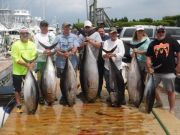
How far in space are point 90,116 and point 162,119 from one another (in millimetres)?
1229

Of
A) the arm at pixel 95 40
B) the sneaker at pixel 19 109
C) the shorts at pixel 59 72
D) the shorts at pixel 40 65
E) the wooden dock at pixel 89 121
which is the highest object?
the arm at pixel 95 40

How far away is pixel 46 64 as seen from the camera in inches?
328

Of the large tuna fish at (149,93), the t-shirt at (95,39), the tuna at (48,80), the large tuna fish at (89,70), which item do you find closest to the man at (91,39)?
the t-shirt at (95,39)

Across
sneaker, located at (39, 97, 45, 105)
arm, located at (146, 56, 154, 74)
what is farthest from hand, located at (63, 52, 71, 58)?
arm, located at (146, 56, 154, 74)

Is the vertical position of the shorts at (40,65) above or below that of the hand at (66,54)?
below

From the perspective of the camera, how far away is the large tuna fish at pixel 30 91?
7844 millimetres

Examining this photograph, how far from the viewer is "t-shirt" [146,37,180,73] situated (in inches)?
317

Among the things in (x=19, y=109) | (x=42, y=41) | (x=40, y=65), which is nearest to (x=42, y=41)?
(x=42, y=41)

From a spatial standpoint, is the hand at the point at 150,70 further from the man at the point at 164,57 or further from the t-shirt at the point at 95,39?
the t-shirt at the point at 95,39

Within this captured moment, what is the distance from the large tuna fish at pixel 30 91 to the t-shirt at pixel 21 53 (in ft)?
0.93

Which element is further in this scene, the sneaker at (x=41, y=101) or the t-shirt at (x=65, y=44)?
the sneaker at (x=41, y=101)

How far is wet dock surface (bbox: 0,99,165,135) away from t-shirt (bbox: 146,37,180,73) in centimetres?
91

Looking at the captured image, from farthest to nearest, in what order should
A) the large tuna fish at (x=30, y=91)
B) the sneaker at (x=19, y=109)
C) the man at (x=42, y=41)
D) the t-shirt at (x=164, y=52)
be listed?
the man at (x=42, y=41) → the sneaker at (x=19, y=109) → the t-shirt at (x=164, y=52) → the large tuna fish at (x=30, y=91)

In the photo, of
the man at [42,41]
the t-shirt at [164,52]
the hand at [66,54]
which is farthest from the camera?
the man at [42,41]
